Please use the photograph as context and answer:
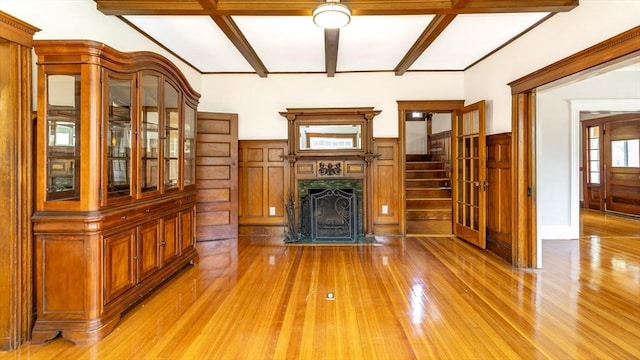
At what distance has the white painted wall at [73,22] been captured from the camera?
87.4 inches

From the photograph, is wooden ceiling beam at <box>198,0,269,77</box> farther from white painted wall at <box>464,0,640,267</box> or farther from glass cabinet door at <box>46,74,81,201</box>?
white painted wall at <box>464,0,640,267</box>

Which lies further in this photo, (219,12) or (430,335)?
(219,12)

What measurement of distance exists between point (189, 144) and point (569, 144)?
5.70 metres

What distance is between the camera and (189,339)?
2.13m

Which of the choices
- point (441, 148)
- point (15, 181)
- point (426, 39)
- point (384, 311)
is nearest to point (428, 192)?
point (441, 148)

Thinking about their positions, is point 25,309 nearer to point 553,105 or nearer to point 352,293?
point 352,293

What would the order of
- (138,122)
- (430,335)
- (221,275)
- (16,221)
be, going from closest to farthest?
(16,221) < (430,335) < (138,122) < (221,275)

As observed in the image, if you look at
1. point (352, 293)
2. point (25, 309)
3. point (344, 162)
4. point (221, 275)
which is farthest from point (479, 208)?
point (25, 309)

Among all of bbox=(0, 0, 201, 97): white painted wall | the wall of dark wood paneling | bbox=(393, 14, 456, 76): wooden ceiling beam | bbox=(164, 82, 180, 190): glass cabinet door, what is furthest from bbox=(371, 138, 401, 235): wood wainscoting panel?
bbox=(0, 0, 201, 97): white painted wall

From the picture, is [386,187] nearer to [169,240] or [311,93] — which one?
[311,93]

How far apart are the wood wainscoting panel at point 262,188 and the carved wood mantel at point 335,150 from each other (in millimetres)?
262

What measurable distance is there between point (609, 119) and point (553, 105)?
10.7 feet

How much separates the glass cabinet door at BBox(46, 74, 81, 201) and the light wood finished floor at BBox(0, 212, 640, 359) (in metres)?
1.06

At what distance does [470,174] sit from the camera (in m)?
4.50
